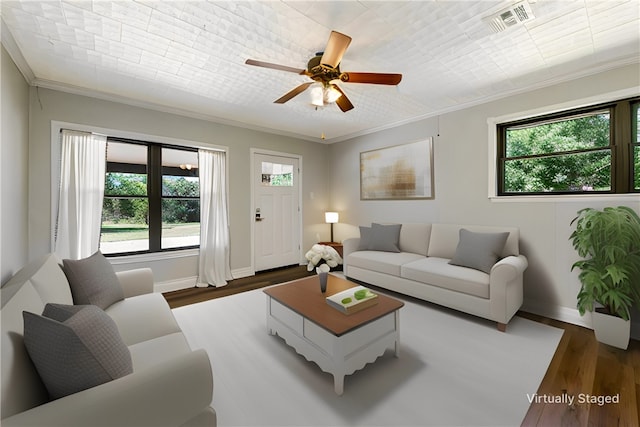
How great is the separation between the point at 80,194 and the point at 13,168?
807 millimetres

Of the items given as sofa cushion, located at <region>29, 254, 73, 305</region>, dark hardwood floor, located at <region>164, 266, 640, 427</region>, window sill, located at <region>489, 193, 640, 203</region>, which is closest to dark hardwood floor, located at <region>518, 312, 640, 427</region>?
dark hardwood floor, located at <region>164, 266, 640, 427</region>

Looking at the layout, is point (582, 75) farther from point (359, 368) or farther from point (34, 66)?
point (34, 66)

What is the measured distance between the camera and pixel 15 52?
86.0 inches

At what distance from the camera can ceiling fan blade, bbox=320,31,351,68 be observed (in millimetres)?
1673

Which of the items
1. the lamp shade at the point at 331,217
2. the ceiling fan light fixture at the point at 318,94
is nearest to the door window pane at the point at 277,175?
the lamp shade at the point at 331,217

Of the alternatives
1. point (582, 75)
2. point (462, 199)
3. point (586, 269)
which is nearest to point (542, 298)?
point (586, 269)

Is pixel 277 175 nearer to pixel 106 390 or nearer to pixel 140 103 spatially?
pixel 140 103

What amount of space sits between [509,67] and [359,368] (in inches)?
122

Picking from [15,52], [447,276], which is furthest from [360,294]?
[15,52]

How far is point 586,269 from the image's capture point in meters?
2.38

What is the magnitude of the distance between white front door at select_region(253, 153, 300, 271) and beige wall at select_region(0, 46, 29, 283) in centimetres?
263

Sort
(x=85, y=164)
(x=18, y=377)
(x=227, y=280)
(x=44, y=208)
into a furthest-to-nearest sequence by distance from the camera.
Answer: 1. (x=227, y=280)
2. (x=85, y=164)
3. (x=44, y=208)
4. (x=18, y=377)

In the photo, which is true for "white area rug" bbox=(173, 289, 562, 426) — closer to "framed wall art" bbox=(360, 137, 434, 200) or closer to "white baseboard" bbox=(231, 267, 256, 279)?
"white baseboard" bbox=(231, 267, 256, 279)

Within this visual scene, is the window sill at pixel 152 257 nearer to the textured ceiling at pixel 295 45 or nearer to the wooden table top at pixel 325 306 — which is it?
the textured ceiling at pixel 295 45
